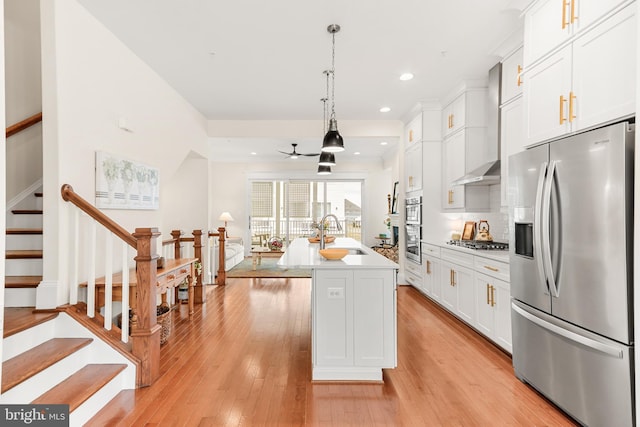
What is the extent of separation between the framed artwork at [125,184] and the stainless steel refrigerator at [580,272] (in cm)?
337

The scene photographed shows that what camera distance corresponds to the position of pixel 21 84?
3.04m

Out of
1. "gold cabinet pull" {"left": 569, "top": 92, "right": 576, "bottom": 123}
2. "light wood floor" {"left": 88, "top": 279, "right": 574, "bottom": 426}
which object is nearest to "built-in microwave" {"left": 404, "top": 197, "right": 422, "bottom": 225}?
"light wood floor" {"left": 88, "top": 279, "right": 574, "bottom": 426}

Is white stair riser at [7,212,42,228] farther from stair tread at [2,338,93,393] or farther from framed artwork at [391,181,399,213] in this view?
framed artwork at [391,181,399,213]

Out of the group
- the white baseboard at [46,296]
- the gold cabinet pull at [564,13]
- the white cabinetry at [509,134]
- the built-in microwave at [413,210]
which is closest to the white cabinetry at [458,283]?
the white cabinetry at [509,134]

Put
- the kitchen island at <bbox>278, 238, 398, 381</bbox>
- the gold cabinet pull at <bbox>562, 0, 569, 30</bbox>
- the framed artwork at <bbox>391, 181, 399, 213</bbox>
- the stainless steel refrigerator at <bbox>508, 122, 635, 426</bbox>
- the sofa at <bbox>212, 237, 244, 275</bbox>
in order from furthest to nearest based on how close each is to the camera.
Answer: the framed artwork at <bbox>391, 181, 399, 213</bbox>
the sofa at <bbox>212, 237, 244, 275</bbox>
the kitchen island at <bbox>278, 238, 398, 381</bbox>
the gold cabinet pull at <bbox>562, 0, 569, 30</bbox>
the stainless steel refrigerator at <bbox>508, 122, 635, 426</bbox>

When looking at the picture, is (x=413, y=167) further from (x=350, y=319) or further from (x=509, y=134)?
(x=350, y=319)

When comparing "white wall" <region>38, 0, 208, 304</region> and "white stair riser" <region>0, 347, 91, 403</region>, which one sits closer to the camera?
"white stair riser" <region>0, 347, 91, 403</region>

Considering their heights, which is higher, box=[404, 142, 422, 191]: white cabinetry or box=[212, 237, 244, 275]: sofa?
box=[404, 142, 422, 191]: white cabinetry

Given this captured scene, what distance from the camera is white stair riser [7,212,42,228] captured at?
9.80 feet

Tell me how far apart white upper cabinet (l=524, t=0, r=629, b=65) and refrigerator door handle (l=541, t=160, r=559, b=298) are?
2.79ft

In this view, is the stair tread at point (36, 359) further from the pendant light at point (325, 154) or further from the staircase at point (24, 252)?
the pendant light at point (325, 154)

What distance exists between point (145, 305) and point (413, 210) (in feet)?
13.3

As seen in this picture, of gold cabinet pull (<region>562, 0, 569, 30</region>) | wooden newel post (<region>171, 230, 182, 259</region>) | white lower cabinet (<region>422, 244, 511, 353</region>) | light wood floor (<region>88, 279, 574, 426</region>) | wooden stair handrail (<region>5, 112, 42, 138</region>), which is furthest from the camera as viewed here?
wooden newel post (<region>171, 230, 182, 259</region>)

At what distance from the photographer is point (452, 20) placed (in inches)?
112
